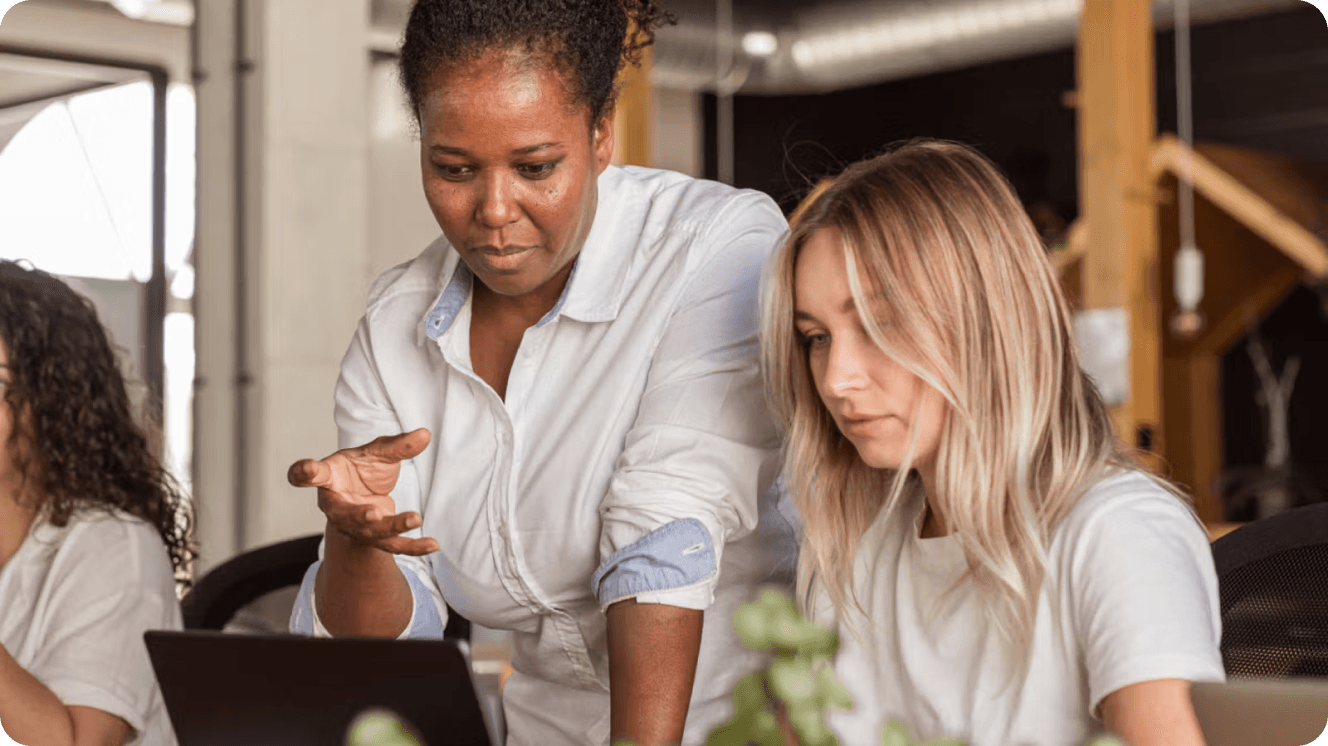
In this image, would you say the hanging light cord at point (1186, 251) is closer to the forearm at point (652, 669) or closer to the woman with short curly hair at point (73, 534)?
the woman with short curly hair at point (73, 534)

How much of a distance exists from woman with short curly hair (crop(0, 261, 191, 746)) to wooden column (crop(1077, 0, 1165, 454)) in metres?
2.92

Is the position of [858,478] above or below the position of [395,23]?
below

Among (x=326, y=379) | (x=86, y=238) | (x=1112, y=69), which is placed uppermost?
(x=1112, y=69)

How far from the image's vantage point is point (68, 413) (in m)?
1.58

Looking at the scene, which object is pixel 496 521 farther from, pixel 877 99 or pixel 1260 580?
pixel 877 99

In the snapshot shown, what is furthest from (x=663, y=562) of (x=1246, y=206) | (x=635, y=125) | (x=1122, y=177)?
(x=1246, y=206)

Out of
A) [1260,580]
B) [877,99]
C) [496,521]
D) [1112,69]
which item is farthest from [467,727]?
[877,99]

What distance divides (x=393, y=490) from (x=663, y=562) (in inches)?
11.9

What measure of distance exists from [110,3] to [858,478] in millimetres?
2883

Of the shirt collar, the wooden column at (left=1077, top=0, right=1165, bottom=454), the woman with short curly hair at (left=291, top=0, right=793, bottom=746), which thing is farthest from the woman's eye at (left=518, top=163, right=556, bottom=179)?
the wooden column at (left=1077, top=0, right=1165, bottom=454)

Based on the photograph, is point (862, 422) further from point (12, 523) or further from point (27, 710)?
point (12, 523)

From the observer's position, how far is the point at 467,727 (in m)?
0.74

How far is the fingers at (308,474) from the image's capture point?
958 mm

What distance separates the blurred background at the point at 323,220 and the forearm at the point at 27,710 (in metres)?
1.43
